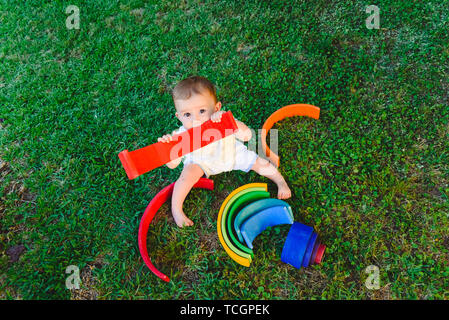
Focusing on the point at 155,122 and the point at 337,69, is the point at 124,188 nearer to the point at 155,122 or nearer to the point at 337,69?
the point at 155,122

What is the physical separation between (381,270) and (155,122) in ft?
7.33

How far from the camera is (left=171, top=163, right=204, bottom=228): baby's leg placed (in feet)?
8.70

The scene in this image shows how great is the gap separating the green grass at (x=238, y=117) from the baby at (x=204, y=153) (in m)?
0.15

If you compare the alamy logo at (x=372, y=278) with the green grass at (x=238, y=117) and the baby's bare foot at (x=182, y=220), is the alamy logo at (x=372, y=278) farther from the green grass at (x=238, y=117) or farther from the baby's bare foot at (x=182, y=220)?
the baby's bare foot at (x=182, y=220)

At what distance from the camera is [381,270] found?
2.41 meters

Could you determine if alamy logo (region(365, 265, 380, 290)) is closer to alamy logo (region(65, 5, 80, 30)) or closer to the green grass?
the green grass

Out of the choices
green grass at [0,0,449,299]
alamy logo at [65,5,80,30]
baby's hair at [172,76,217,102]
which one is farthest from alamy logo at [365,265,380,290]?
alamy logo at [65,5,80,30]

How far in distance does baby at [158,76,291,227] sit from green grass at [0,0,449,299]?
0.50 feet

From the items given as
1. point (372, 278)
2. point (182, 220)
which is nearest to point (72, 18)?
point (182, 220)

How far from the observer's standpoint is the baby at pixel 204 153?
2371 mm

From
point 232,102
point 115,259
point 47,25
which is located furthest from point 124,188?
point 47,25

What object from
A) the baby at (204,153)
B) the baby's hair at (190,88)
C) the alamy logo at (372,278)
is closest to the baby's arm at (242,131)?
the baby at (204,153)

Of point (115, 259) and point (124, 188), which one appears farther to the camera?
point (124, 188)

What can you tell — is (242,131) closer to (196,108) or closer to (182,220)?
(196,108)
